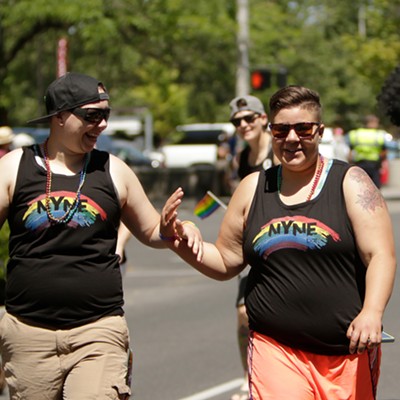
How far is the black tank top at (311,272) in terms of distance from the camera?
14.2 ft

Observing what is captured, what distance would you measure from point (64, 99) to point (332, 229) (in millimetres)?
1291

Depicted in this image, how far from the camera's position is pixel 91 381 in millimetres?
4500

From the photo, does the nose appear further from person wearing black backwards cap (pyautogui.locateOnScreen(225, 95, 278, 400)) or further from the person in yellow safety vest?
the person in yellow safety vest

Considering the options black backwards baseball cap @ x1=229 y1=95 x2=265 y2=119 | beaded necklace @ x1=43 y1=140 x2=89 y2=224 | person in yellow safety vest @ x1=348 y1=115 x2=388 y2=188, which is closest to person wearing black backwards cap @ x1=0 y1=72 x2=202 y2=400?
beaded necklace @ x1=43 y1=140 x2=89 y2=224

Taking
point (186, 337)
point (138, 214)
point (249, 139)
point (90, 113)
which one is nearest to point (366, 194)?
point (138, 214)

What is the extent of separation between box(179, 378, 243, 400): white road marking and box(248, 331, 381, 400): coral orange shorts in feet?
9.89

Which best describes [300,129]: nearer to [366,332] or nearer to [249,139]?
[366,332]

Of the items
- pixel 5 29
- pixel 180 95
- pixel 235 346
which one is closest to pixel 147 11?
pixel 5 29

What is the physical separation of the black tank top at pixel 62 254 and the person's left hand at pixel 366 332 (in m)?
1.07

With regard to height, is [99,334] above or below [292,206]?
below

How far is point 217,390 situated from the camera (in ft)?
25.0

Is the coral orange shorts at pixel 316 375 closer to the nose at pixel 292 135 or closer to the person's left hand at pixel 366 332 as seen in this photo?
the person's left hand at pixel 366 332

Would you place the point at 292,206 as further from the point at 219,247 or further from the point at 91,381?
the point at 91,381

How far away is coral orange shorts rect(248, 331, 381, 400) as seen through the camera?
434cm
